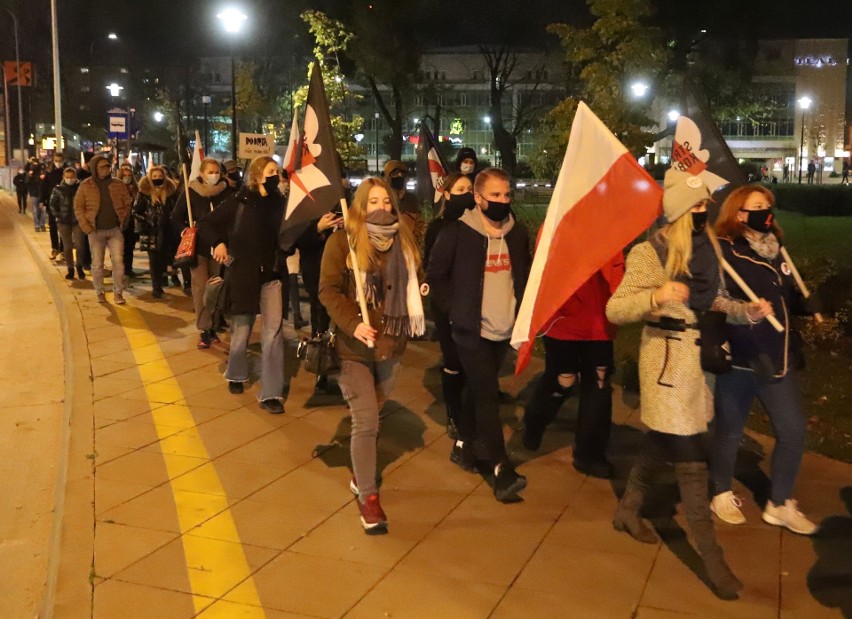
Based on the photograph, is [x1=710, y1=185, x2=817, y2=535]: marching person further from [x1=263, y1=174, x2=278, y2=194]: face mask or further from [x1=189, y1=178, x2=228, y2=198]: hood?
[x1=189, y1=178, x2=228, y2=198]: hood

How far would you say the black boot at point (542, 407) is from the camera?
21.0ft

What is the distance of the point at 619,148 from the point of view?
494 cm

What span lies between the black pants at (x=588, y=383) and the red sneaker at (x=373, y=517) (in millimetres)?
1582

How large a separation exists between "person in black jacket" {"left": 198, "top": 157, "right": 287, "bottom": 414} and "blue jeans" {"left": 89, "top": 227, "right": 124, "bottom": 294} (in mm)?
5660

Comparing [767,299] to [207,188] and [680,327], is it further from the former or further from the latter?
[207,188]

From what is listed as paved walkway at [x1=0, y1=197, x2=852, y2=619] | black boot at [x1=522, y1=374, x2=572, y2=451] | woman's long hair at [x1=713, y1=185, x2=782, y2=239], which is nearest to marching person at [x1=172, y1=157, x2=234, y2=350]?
paved walkway at [x1=0, y1=197, x2=852, y2=619]

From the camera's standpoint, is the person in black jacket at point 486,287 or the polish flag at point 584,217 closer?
the polish flag at point 584,217

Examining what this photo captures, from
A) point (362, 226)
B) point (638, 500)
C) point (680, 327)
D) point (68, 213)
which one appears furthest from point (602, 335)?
point (68, 213)

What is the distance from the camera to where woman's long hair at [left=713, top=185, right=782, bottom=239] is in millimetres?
5113

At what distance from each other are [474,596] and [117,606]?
5.28 ft

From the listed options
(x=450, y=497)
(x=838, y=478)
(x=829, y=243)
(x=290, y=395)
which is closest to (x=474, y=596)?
(x=450, y=497)

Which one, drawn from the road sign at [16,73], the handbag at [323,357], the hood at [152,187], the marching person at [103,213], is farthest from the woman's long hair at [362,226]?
the road sign at [16,73]

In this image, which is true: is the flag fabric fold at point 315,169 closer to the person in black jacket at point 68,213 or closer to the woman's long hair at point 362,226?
the woman's long hair at point 362,226

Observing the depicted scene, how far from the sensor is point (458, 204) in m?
6.64
